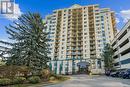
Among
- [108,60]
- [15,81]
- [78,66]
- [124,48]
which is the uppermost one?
[124,48]

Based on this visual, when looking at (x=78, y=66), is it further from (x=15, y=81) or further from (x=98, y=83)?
(x=15, y=81)

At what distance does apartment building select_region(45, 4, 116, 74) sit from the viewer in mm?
88688

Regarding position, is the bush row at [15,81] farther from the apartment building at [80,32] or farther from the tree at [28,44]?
the apartment building at [80,32]

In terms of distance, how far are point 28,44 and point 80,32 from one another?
6963 centimetres

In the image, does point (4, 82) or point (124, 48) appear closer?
point (4, 82)

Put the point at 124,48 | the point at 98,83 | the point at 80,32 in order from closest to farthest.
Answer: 1. the point at 98,83
2. the point at 124,48
3. the point at 80,32

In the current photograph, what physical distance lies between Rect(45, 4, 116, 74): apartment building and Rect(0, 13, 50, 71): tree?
175 feet

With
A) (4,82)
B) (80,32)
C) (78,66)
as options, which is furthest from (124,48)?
(80,32)

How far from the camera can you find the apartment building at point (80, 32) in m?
88.7

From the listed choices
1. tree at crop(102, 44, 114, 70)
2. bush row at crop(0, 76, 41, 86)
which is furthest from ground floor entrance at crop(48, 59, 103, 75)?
bush row at crop(0, 76, 41, 86)

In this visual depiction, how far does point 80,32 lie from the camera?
311 ft

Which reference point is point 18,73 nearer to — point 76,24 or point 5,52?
point 5,52

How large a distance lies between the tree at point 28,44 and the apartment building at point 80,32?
53401mm

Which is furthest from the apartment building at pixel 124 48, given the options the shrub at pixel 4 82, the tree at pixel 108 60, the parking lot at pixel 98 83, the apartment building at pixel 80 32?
the shrub at pixel 4 82
